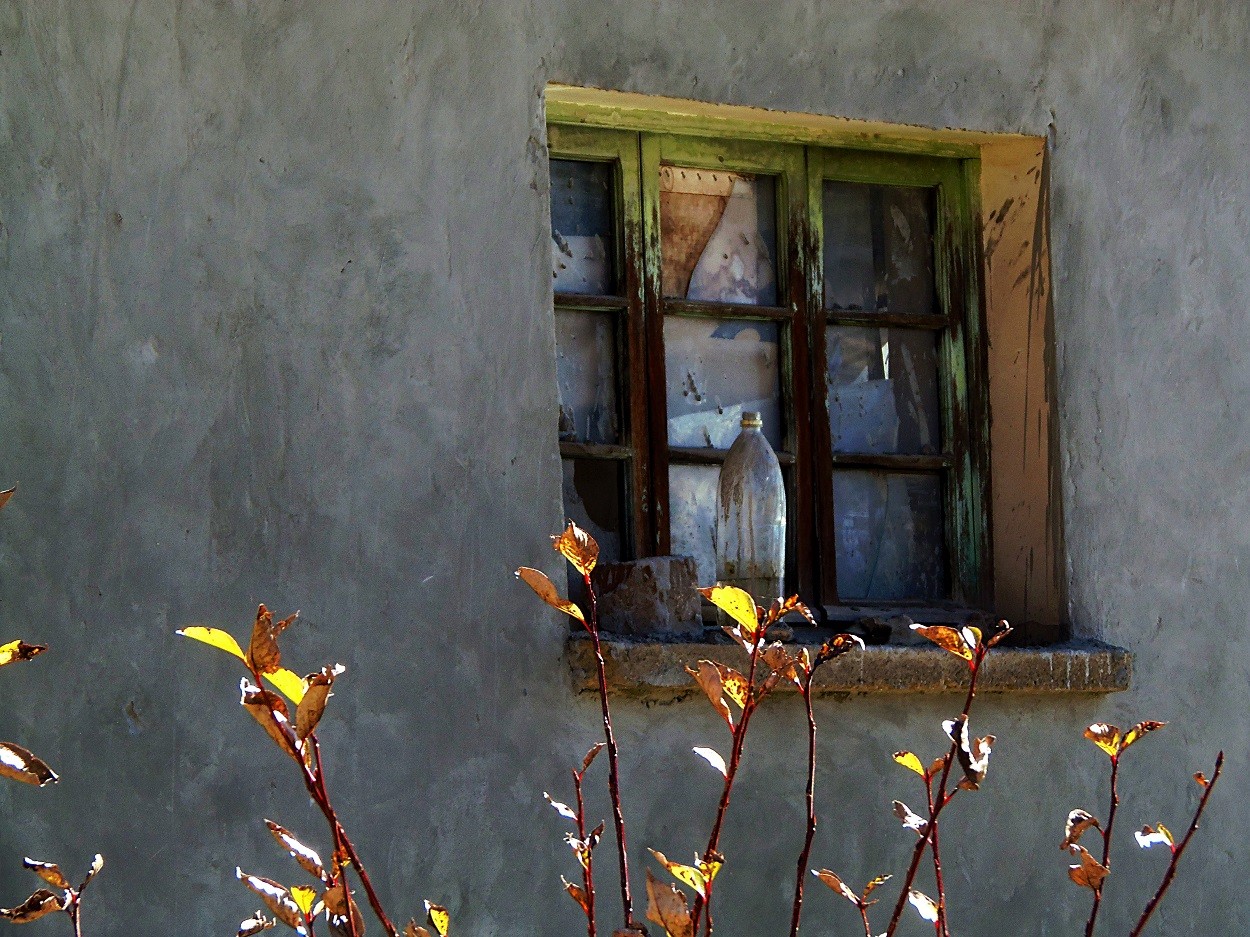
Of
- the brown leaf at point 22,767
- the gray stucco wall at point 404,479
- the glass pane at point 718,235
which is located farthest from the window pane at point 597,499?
the brown leaf at point 22,767

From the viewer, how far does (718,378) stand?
3154 millimetres

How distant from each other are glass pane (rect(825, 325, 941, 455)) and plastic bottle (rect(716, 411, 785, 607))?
0.34 m

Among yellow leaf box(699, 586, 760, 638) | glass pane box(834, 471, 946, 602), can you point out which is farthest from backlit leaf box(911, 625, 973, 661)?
glass pane box(834, 471, 946, 602)

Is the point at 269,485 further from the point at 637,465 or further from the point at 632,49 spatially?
the point at 632,49

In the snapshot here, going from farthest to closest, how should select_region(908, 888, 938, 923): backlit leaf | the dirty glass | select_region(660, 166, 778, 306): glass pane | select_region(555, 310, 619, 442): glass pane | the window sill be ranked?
the dirty glass
select_region(660, 166, 778, 306): glass pane
select_region(555, 310, 619, 442): glass pane
the window sill
select_region(908, 888, 938, 923): backlit leaf

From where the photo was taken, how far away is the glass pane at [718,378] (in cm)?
311

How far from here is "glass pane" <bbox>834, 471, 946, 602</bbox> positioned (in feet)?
10.5

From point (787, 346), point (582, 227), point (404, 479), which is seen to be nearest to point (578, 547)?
point (404, 479)

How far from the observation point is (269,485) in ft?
8.06

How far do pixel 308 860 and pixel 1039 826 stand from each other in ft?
6.53

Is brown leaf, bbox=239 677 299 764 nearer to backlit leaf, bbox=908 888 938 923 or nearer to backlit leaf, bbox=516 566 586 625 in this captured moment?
backlit leaf, bbox=516 566 586 625

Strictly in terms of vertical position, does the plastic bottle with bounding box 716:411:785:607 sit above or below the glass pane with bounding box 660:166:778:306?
below

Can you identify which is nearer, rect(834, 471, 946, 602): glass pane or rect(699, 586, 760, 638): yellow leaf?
rect(699, 586, 760, 638): yellow leaf

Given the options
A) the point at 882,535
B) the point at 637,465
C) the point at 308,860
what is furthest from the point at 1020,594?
the point at 308,860
